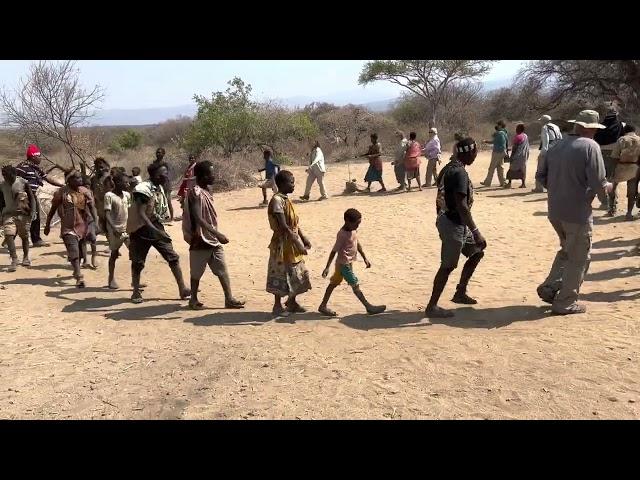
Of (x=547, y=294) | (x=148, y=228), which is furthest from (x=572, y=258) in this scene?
(x=148, y=228)

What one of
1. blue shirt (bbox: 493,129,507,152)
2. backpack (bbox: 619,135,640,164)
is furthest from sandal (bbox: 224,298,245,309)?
blue shirt (bbox: 493,129,507,152)

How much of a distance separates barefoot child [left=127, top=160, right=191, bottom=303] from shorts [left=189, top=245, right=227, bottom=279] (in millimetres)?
642

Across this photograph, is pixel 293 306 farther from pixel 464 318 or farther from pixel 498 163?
pixel 498 163

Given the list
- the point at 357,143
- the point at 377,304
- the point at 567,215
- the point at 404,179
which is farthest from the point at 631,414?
the point at 357,143

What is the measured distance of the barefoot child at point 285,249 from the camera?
221 inches

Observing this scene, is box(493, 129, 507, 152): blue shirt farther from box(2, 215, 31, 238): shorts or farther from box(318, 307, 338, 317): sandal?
box(2, 215, 31, 238): shorts

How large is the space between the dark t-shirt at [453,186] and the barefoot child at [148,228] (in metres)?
3.26

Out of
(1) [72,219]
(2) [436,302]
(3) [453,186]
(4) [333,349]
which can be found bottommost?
(4) [333,349]

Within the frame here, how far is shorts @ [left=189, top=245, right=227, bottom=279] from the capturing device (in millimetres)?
6074

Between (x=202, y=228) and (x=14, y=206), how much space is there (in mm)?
3897

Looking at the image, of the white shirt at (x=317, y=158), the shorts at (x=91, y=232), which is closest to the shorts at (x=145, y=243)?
the shorts at (x=91, y=232)

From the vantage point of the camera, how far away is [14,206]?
322 inches
